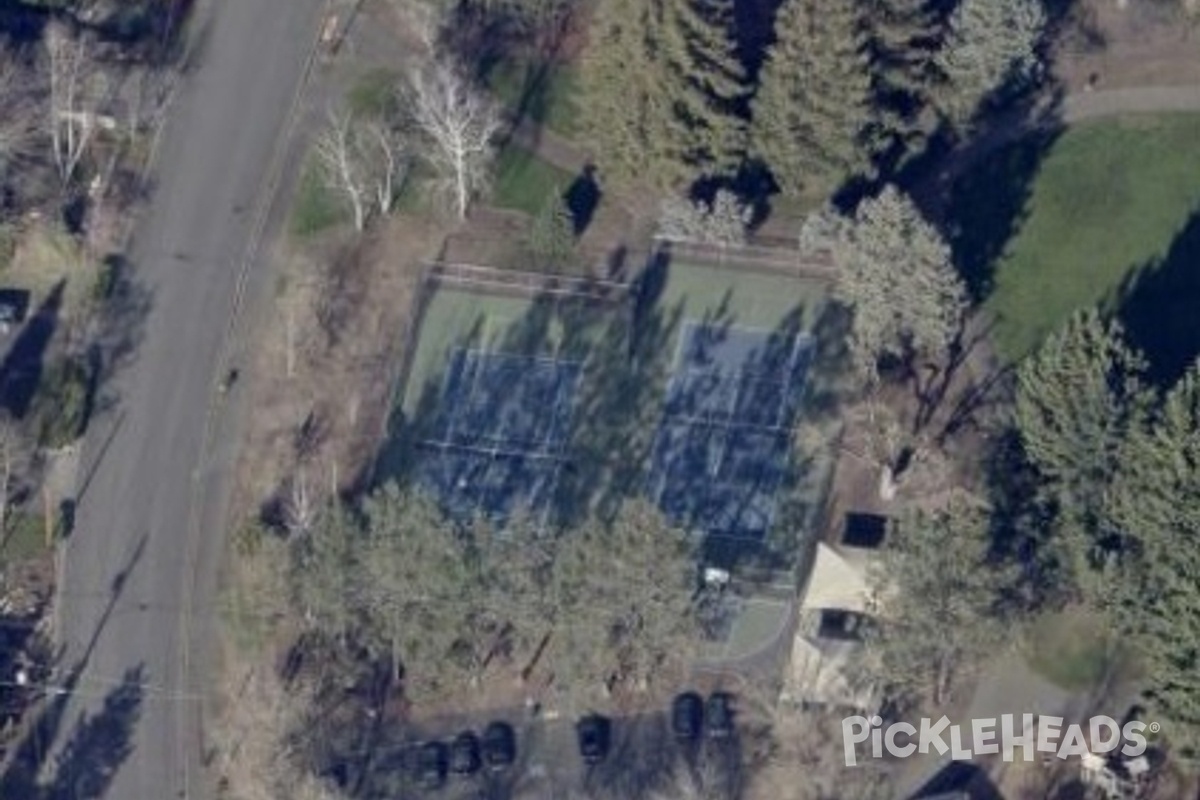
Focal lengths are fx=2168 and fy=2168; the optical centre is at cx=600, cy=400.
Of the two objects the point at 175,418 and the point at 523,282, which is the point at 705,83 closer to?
the point at 523,282

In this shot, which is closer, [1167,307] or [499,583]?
[499,583]

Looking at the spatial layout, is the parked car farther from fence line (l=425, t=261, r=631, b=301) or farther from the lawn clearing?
the lawn clearing

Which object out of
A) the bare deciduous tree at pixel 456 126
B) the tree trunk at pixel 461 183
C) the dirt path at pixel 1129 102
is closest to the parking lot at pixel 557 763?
the tree trunk at pixel 461 183

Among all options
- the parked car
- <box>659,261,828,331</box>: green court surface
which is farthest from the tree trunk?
the parked car

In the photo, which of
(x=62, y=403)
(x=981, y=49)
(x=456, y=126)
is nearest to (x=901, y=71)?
(x=981, y=49)

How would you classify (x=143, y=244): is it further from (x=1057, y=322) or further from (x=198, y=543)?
(x=1057, y=322)

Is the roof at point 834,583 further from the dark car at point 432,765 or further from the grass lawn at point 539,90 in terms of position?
the grass lawn at point 539,90

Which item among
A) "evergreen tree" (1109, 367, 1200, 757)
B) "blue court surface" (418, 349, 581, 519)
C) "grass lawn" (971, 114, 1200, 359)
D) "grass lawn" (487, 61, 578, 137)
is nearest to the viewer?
"evergreen tree" (1109, 367, 1200, 757)
